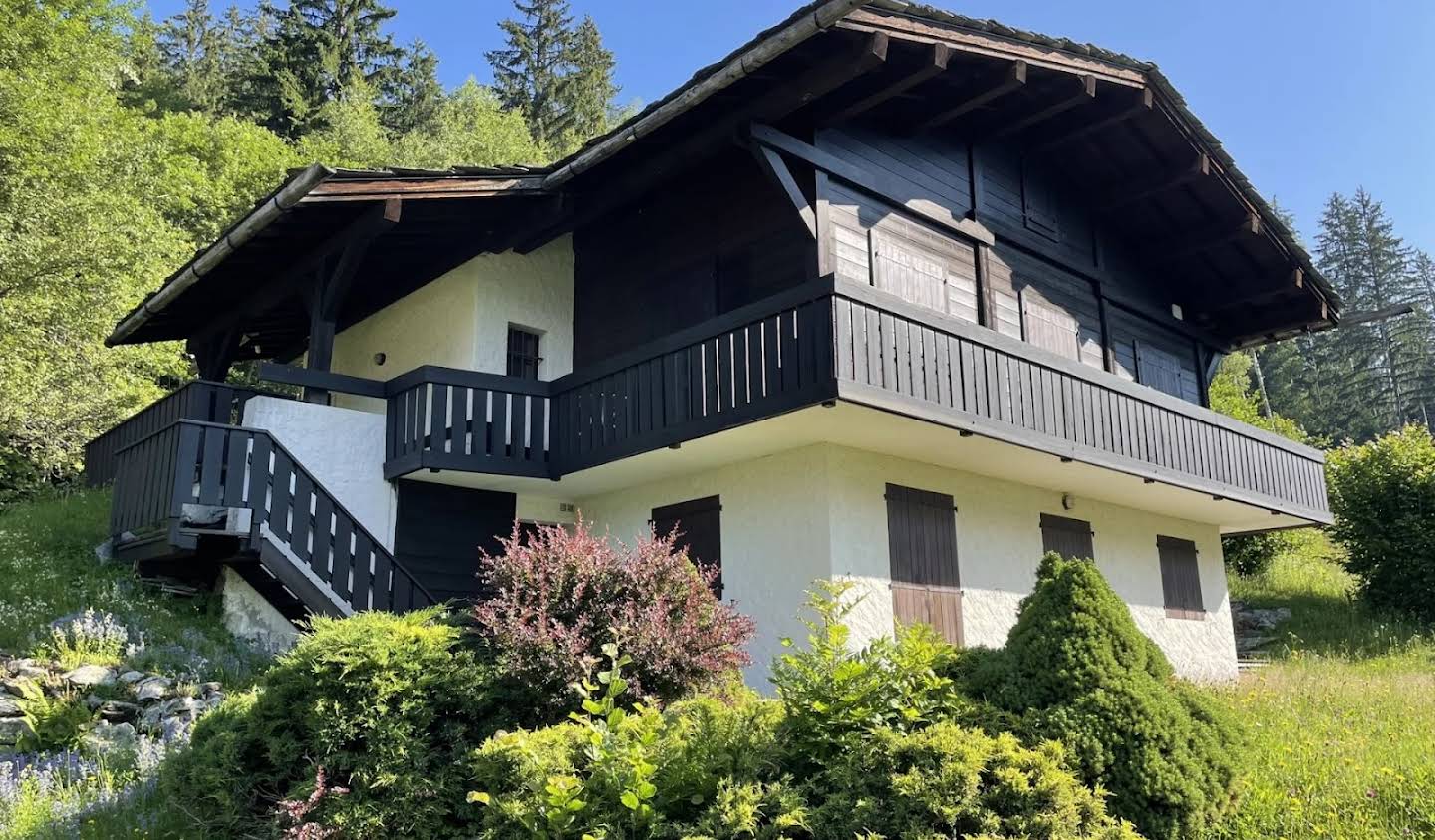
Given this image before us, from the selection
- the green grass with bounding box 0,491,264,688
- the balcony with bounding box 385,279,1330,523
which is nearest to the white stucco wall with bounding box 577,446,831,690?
the balcony with bounding box 385,279,1330,523

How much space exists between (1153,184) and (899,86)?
5.86m

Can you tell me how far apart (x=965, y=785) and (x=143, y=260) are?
19.5 meters

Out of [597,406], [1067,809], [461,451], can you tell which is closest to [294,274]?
[461,451]

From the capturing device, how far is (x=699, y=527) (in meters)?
11.7

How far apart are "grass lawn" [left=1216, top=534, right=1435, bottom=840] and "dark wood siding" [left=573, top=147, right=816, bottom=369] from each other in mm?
5668

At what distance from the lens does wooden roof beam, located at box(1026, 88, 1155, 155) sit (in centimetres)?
1309

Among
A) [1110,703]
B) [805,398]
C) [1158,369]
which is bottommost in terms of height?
[1110,703]

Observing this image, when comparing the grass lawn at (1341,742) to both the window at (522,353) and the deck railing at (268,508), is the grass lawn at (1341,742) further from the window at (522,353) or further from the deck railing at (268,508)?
the window at (522,353)

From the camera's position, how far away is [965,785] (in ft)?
16.1

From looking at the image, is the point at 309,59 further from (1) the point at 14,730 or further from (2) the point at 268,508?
(1) the point at 14,730

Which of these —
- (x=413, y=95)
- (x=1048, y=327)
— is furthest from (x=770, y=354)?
(x=413, y=95)

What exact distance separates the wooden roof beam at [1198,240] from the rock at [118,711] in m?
14.4

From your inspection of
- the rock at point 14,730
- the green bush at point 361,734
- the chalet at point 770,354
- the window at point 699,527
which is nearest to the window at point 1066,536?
the chalet at point 770,354

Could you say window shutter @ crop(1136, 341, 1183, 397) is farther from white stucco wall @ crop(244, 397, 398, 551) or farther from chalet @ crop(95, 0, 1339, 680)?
white stucco wall @ crop(244, 397, 398, 551)
